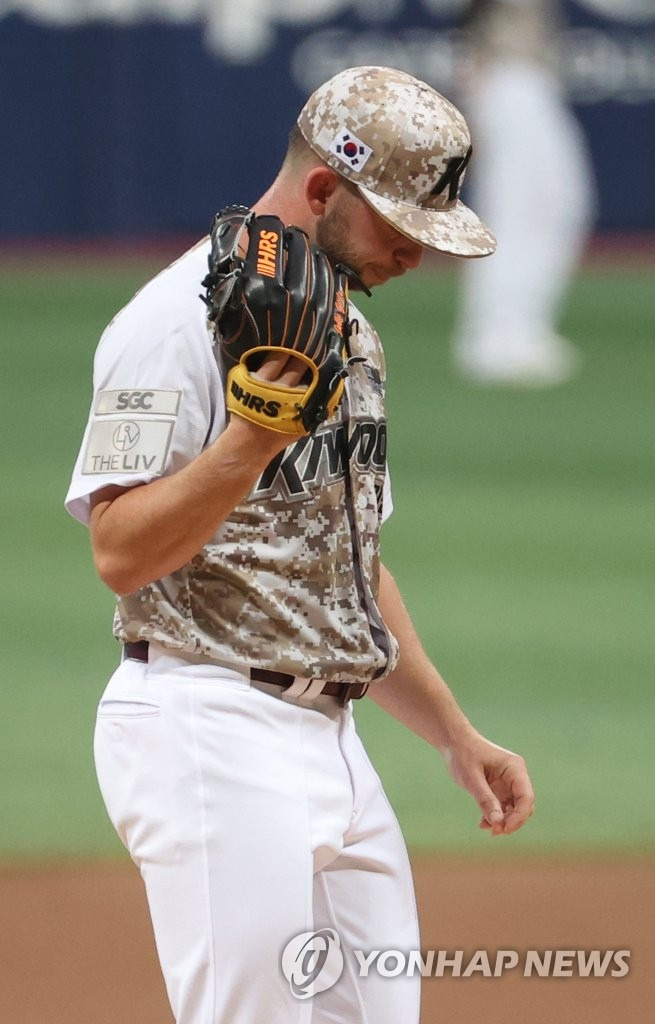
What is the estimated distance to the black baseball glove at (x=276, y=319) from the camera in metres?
2.71

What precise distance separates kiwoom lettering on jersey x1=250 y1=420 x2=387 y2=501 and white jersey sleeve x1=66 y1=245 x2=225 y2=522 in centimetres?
14

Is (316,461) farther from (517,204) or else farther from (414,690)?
(517,204)

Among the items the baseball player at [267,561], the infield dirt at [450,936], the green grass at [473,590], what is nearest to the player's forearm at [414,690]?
the baseball player at [267,561]

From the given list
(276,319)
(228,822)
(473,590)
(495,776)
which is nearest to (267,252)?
(276,319)

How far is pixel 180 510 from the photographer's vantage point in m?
2.77

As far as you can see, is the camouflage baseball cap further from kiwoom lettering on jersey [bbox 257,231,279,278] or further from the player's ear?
kiwoom lettering on jersey [bbox 257,231,279,278]

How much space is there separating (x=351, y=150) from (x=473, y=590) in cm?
630

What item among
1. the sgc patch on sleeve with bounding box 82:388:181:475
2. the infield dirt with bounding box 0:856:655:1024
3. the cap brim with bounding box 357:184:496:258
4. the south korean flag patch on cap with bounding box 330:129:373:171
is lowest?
the infield dirt with bounding box 0:856:655:1024

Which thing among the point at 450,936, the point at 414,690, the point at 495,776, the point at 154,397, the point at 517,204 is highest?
the point at 517,204

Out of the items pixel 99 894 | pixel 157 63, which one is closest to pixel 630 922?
pixel 99 894

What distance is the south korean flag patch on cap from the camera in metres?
3.02

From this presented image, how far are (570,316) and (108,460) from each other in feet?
50.5

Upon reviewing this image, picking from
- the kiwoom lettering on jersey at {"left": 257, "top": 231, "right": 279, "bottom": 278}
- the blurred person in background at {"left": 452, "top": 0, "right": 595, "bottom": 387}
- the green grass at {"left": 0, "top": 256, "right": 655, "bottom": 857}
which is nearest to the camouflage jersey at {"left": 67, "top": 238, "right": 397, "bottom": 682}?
the kiwoom lettering on jersey at {"left": 257, "top": 231, "right": 279, "bottom": 278}

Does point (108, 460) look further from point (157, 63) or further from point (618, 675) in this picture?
point (157, 63)
